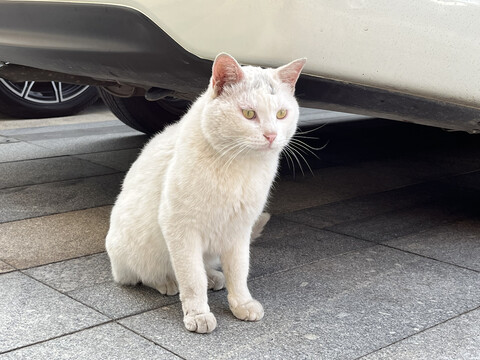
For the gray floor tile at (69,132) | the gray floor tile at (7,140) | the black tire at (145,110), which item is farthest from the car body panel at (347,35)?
the gray floor tile at (69,132)

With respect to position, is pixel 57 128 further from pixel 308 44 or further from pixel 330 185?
pixel 308 44

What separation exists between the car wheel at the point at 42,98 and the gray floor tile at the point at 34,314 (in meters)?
3.98

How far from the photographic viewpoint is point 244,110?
229 cm

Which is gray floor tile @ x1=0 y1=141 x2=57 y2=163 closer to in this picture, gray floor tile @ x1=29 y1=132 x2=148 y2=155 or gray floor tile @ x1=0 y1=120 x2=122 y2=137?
gray floor tile @ x1=29 y1=132 x2=148 y2=155

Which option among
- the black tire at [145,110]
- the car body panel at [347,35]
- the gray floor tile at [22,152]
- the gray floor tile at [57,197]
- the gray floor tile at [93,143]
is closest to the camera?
the car body panel at [347,35]

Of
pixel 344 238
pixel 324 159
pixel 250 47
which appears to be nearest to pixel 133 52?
pixel 250 47

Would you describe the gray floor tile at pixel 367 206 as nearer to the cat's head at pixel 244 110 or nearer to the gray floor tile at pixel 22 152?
the cat's head at pixel 244 110

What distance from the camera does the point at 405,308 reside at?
2582mm

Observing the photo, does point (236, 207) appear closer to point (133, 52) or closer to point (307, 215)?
point (133, 52)

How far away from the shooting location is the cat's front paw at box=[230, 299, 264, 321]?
2.45 m

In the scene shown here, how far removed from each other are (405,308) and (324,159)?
2.64 metres

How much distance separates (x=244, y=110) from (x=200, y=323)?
2.43 feet

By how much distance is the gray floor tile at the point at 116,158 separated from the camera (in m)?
4.78

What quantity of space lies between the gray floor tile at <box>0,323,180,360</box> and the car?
112 centimetres
